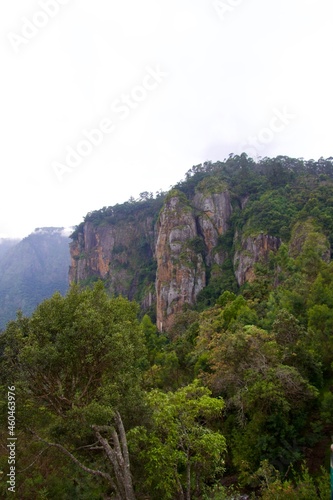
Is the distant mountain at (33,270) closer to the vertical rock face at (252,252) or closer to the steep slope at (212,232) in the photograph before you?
the steep slope at (212,232)

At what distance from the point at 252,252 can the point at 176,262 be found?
16011 millimetres

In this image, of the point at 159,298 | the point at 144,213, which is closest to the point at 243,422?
the point at 159,298

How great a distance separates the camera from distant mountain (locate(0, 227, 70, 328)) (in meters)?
99.7

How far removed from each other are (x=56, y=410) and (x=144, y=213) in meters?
84.1

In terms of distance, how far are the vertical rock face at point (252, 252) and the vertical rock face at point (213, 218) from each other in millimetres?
9879

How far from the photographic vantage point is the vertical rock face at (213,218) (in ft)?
207

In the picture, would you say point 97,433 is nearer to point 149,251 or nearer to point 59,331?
point 59,331

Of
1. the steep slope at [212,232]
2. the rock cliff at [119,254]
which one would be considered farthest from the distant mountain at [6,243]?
the steep slope at [212,232]

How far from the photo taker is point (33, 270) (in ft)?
400

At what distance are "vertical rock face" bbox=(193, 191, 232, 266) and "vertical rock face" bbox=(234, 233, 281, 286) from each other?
32.4ft

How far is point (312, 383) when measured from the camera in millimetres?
13938

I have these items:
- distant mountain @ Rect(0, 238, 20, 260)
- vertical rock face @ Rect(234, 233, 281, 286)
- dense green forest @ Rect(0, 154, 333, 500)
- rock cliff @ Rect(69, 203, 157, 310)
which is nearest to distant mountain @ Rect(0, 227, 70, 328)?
distant mountain @ Rect(0, 238, 20, 260)

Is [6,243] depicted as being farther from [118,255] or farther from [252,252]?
[252,252]

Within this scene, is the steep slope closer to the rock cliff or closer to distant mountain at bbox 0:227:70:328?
the rock cliff
